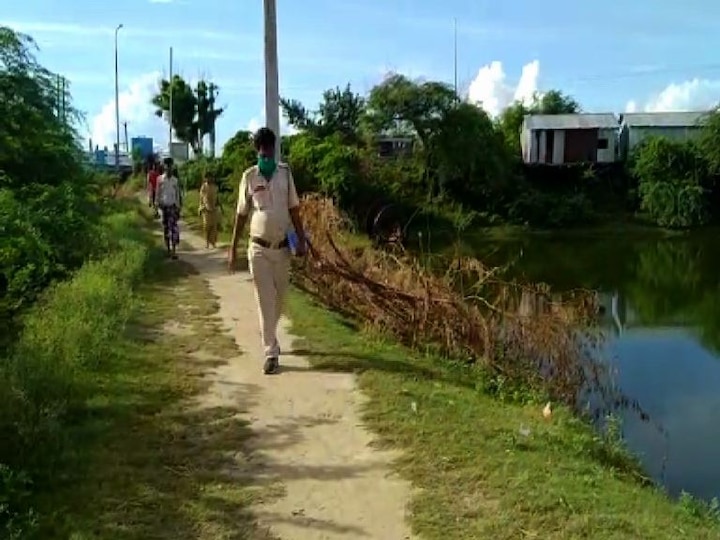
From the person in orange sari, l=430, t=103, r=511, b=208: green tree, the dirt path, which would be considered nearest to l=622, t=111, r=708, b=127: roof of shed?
l=430, t=103, r=511, b=208: green tree

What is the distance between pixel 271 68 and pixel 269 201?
23.0 feet

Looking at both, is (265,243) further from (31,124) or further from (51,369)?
(31,124)

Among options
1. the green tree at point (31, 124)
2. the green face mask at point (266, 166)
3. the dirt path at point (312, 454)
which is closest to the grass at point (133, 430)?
the dirt path at point (312, 454)

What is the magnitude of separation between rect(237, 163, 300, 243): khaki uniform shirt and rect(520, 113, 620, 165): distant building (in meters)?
45.0

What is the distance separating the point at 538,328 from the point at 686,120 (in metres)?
47.2

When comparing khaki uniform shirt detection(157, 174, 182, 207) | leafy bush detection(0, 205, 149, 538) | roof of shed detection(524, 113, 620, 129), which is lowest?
leafy bush detection(0, 205, 149, 538)

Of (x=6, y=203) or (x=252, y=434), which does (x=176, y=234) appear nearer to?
(x=6, y=203)

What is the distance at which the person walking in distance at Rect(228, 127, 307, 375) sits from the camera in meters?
7.39

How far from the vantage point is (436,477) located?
17.3 ft

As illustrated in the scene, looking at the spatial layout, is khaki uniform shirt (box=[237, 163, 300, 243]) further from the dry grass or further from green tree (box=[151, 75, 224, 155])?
green tree (box=[151, 75, 224, 155])

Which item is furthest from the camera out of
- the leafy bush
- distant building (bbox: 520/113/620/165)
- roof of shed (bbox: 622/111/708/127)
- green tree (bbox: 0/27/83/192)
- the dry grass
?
roof of shed (bbox: 622/111/708/127)

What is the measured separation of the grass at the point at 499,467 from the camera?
464 centimetres

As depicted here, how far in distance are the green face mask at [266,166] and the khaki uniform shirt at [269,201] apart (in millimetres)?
37

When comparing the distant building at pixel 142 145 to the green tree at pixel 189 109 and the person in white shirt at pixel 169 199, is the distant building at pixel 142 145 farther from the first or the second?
the person in white shirt at pixel 169 199
